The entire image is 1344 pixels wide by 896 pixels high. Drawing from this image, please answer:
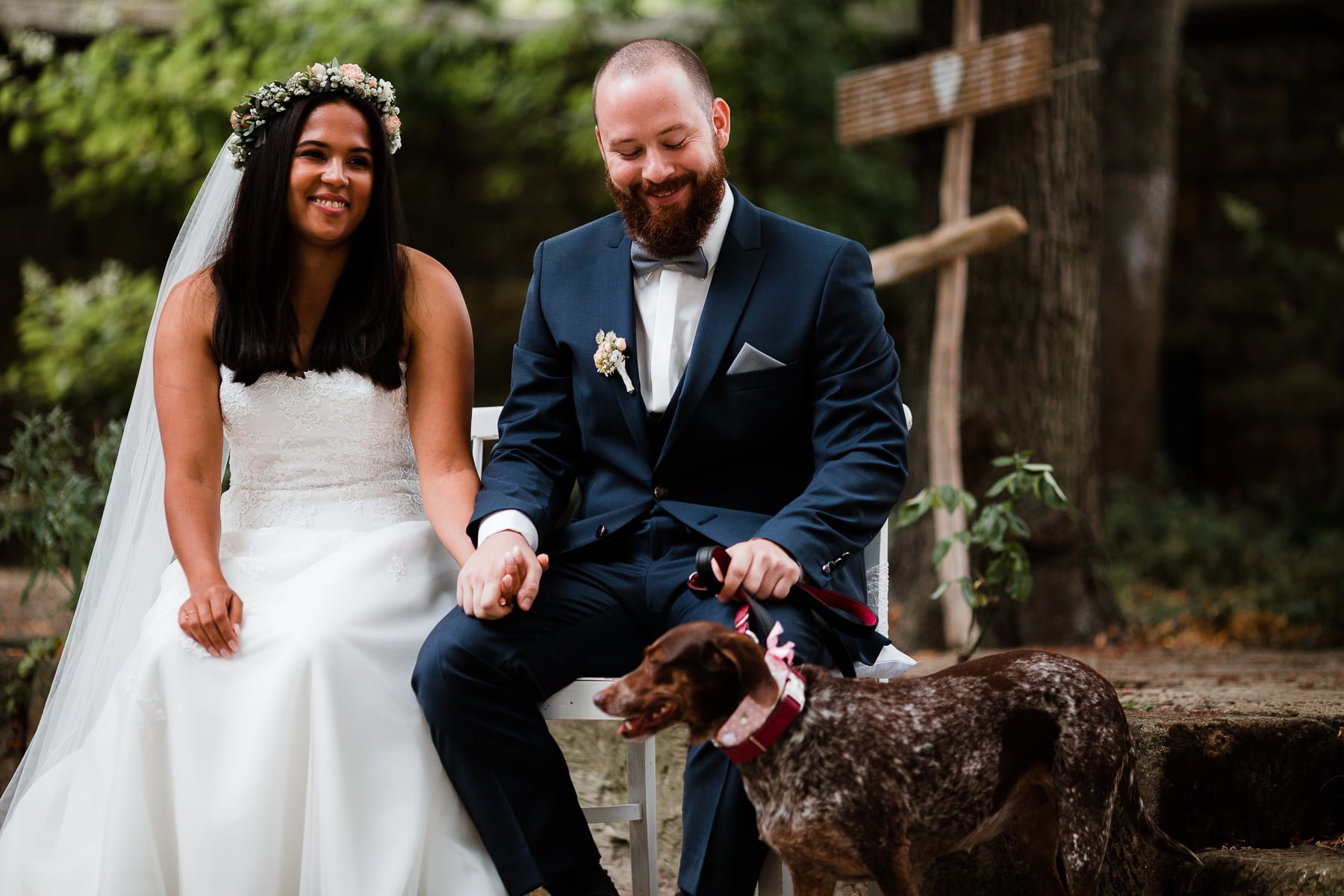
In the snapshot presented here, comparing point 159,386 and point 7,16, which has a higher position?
point 7,16

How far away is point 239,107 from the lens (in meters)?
3.29

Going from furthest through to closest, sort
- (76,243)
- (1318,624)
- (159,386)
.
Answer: (76,243)
(1318,624)
(159,386)

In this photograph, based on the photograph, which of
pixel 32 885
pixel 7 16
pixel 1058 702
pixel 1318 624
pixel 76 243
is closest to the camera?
pixel 1058 702

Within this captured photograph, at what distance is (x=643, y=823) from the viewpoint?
3.17 m

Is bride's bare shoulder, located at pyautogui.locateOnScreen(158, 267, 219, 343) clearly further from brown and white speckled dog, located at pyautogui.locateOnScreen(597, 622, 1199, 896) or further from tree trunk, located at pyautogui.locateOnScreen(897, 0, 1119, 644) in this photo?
tree trunk, located at pyautogui.locateOnScreen(897, 0, 1119, 644)

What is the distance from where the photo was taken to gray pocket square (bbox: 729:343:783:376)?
9.41ft

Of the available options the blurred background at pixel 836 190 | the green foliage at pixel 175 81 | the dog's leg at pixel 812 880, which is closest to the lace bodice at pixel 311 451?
the dog's leg at pixel 812 880

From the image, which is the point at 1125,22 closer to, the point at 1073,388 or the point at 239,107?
the point at 1073,388

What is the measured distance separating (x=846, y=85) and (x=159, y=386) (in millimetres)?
3139

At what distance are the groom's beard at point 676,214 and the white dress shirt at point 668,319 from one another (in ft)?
0.15

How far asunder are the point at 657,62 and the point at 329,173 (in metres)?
0.91

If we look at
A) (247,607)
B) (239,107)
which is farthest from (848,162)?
(247,607)

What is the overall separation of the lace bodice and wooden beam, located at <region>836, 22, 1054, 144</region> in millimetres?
2723

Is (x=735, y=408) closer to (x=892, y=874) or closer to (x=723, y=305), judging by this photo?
(x=723, y=305)
